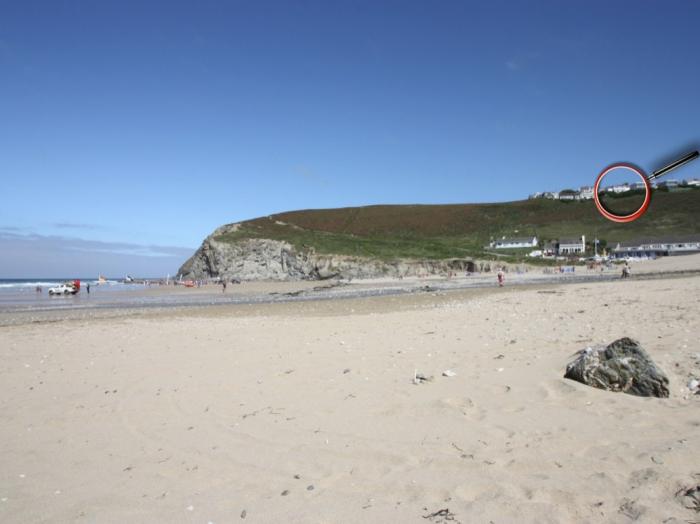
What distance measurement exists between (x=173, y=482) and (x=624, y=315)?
10.8 m

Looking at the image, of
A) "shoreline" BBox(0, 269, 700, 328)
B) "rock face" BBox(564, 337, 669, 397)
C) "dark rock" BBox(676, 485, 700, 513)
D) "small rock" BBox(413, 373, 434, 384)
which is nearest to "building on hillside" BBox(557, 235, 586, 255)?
"shoreline" BBox(0, 269, 700, 328)

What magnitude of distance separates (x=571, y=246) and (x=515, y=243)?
33.3 feet

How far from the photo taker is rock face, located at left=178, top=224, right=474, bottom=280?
65.2 metres

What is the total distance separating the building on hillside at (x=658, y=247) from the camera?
86.8m

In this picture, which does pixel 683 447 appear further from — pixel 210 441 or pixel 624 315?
pixel 624 315

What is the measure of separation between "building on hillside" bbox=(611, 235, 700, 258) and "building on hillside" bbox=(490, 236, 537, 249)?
47.7 feet

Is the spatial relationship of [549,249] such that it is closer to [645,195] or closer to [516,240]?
[516,240]

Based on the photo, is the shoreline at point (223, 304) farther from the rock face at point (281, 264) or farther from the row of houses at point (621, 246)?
the row of houses at point (621, 246)

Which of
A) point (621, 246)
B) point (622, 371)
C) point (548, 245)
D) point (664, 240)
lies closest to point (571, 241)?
point (548, 245)

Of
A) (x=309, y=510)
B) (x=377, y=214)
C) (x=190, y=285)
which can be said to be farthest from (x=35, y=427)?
(x=377, y=214)

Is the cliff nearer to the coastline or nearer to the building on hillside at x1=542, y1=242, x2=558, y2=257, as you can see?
the building on hillside at x1=542, y1=242, x2=558, y2=257

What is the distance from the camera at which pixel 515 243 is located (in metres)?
96.2

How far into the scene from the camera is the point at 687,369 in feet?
19.7

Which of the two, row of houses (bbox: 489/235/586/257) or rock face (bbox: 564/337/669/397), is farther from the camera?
row of houses (bbox: 489/235/586/257)
